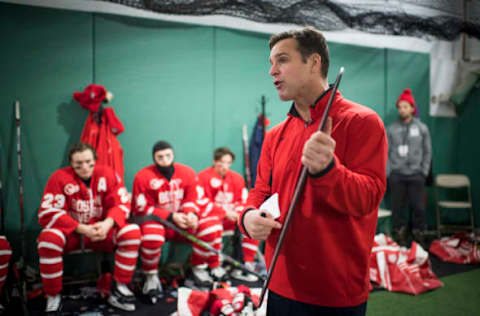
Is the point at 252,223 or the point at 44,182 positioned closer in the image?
the point at 252,223

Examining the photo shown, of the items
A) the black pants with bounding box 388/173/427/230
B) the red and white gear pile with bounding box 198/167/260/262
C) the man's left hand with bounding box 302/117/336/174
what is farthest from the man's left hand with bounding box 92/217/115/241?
the black pants with bounding box 388/173/427/230

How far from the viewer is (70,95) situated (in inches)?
116

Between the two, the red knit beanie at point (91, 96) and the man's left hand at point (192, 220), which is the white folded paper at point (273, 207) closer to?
the man's left hand at point (192, 220)

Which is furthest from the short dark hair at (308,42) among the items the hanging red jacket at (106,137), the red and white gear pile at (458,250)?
the red and white gear pile at (458,250)

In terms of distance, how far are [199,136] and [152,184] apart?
84 centimetres

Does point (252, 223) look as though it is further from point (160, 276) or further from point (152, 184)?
point (160, 276)

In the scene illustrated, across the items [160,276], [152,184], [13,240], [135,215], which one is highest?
[152,184]

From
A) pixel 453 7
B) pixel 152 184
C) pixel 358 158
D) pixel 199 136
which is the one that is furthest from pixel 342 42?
pixel 358 158

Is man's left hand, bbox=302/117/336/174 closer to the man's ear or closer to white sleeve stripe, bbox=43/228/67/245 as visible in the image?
the man's ear

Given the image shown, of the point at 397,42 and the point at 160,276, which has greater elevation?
the point at 397,42

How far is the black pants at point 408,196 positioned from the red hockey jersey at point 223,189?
1.97 meters

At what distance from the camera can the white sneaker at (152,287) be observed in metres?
2.50

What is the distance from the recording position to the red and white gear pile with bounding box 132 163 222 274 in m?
2.75

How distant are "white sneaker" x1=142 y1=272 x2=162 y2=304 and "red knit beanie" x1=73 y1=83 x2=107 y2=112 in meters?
1.53
